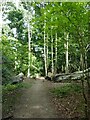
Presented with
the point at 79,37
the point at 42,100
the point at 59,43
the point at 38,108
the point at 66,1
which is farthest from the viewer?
the point at 42,100

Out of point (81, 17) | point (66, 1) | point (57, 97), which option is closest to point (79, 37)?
point (81, 17)

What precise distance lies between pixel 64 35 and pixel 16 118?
11.0 feet

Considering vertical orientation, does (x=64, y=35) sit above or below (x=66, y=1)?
below

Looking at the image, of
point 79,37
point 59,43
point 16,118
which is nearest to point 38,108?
point 16,118

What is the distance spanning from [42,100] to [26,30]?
19.8 m

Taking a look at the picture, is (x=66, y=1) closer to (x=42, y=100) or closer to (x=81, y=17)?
(x=81, y=17)

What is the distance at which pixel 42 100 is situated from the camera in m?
10.5

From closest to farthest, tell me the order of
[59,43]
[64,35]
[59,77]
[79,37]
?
[79,37]
[64,35]
[59,43]
[59,77]

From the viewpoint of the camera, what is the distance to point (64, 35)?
7637 mm

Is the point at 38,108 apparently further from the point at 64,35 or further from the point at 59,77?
the point at 59,77

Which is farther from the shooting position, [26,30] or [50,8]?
[26,30]

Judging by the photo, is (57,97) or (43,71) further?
(43,71)

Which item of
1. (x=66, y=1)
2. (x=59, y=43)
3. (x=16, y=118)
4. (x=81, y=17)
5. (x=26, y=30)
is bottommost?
(x=16, y=118)

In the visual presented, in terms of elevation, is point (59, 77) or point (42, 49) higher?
point (42, 49)
